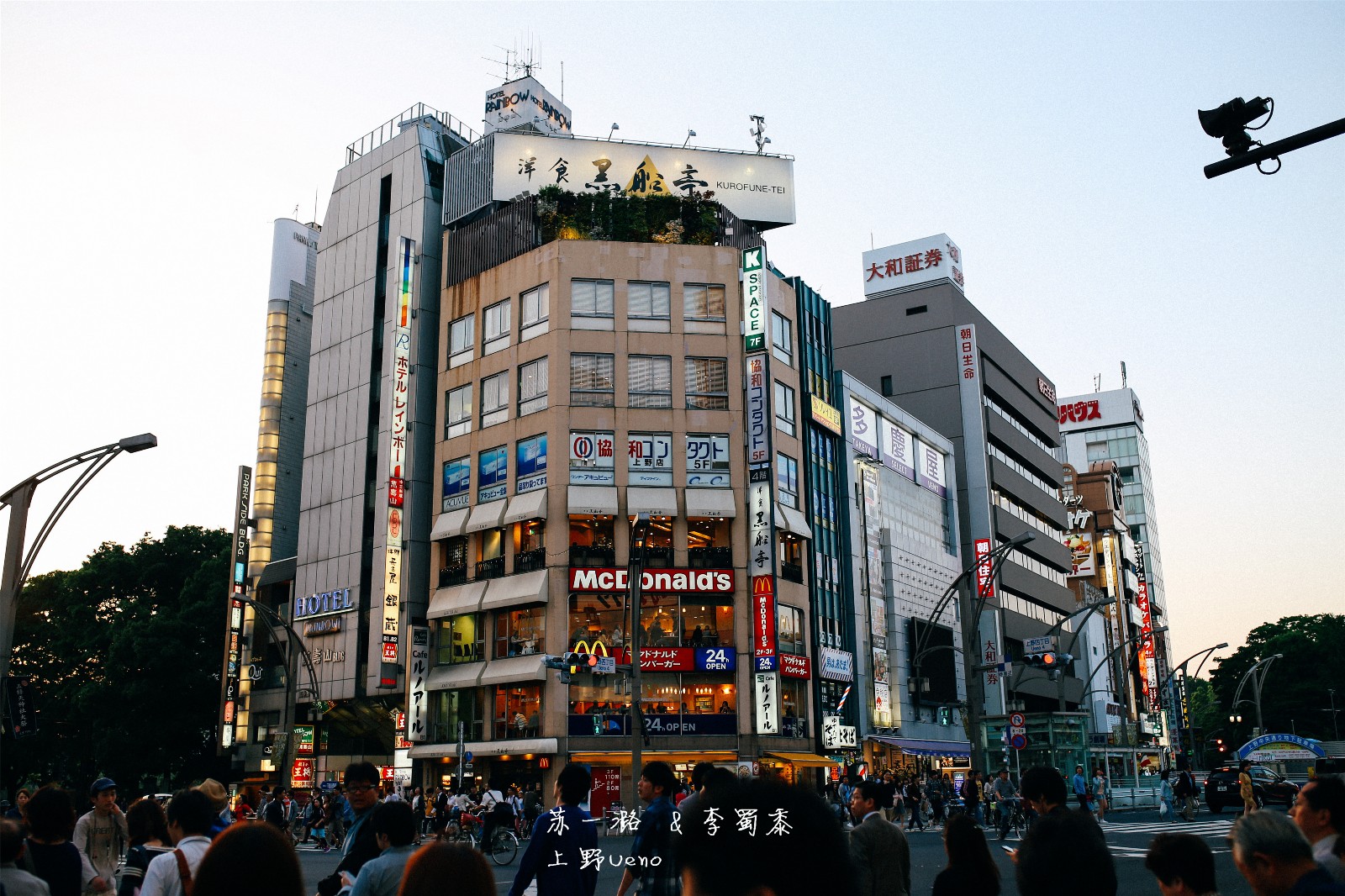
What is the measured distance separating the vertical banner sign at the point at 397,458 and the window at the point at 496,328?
12.4 feet

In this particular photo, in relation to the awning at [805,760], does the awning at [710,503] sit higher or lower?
higher

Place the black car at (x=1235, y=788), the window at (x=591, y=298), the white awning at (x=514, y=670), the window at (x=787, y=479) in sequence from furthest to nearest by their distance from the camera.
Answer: the window at (x=787, y=479), the window at (x=591, y=298), the white awning at (x=514, y=670), the black car at (x=1235, y=788)

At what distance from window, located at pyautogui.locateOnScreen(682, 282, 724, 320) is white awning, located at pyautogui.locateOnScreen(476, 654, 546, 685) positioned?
614 inches

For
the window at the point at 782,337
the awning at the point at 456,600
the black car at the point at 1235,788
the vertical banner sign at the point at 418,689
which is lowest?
the black car at the point at 1235,788

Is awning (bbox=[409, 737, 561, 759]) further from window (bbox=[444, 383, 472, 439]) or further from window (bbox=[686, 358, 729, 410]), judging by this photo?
window (bbox=[686, 358, 729, 410])

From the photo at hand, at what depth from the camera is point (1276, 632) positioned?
109875 mm

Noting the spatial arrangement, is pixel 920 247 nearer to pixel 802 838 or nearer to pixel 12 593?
pixel 12 593

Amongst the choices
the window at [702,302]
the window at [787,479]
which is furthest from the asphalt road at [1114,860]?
the window at [702,302]

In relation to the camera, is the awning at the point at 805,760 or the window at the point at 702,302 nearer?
the awning at the point at 805,760

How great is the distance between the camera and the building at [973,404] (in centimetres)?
7544

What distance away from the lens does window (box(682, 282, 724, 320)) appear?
51.1 meters

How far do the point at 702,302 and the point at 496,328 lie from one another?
922 centimetres

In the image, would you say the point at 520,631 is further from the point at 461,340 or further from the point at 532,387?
the point at 461,340

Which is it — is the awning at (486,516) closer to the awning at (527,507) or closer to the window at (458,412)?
the awning at (527,507)
